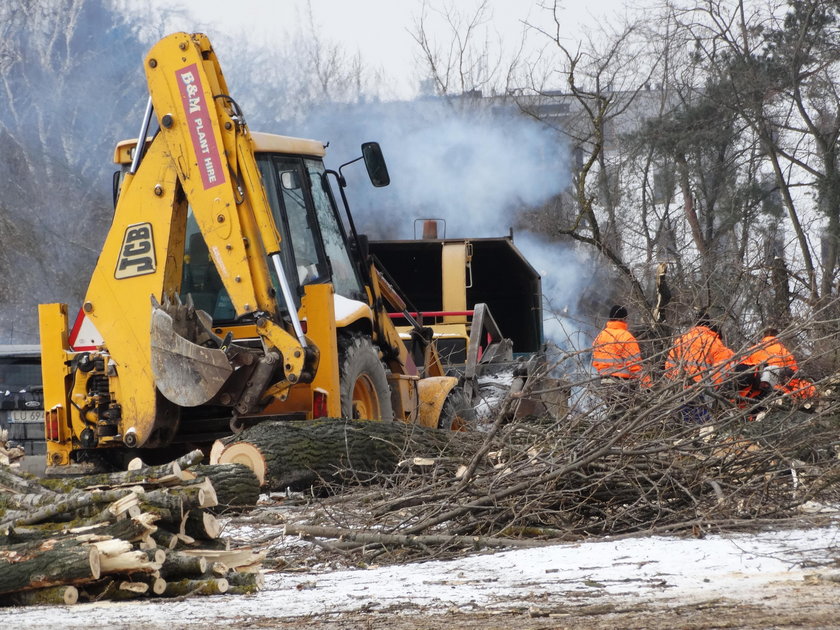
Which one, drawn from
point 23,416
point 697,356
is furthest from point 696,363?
point 23,416

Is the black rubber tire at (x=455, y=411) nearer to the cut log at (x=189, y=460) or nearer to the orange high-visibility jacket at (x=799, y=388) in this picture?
the orange high-visibility jacket at (x=799, y=388)

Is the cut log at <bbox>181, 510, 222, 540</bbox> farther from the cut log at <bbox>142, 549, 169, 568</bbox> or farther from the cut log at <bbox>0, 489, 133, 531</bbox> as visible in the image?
the cut log at <bbox>142, 549, 169, 568</bbox>

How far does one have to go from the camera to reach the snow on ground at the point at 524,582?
4.64 meters

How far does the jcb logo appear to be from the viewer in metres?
8.50

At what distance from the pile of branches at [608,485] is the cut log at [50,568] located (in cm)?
156

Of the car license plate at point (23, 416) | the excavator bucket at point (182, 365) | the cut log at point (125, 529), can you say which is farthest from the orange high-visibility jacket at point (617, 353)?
the car license plate at point (23, 416)

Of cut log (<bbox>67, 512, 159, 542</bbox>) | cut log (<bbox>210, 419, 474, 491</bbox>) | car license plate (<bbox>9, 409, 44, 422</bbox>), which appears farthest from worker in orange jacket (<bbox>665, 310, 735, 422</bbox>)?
car license plate (<bbox>9, 409, 44, 422</bbox>)

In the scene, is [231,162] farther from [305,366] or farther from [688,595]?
[688,595]

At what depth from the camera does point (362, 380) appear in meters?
9.59

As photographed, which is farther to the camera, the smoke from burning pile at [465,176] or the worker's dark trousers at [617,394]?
the smoke from burning pile at [465,176]

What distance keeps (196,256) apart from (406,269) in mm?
6717

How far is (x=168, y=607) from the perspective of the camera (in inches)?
194

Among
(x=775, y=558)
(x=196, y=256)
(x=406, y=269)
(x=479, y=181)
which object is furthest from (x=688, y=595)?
(x=479, y=181)

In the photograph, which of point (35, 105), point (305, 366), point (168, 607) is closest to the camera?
point (168, 607)
